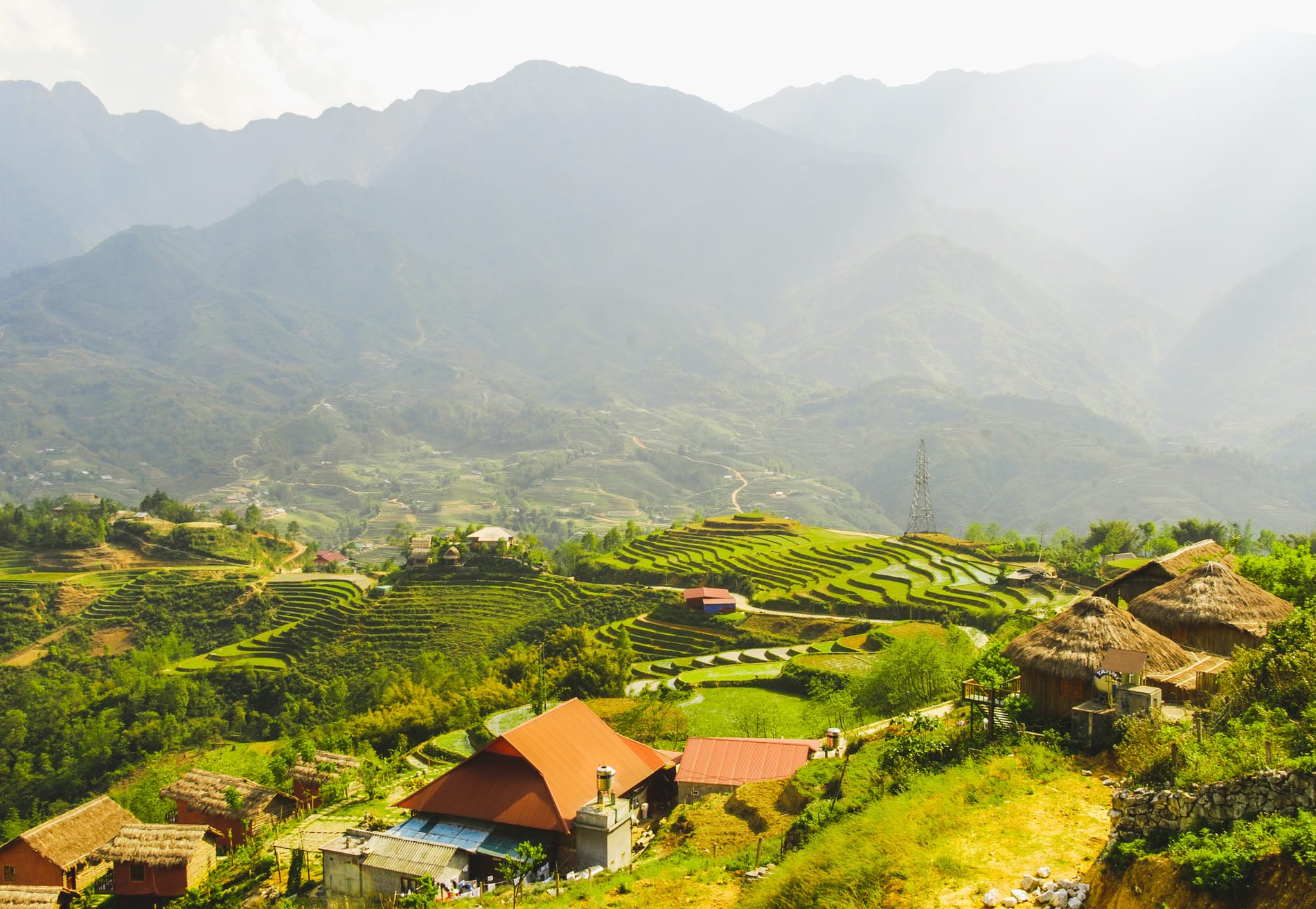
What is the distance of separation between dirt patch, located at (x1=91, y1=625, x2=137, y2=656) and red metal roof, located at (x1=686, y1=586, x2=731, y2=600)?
44.2 meters

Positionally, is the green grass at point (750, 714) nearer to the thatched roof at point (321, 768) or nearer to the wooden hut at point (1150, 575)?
the wooden hut at point (1150, 575)

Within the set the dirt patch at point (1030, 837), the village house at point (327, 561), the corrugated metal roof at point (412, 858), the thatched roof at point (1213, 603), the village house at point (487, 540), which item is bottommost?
the village house at point (327, 561)

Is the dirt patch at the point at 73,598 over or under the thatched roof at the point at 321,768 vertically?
under

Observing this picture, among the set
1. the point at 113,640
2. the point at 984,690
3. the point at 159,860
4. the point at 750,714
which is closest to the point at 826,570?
the point at 750,714

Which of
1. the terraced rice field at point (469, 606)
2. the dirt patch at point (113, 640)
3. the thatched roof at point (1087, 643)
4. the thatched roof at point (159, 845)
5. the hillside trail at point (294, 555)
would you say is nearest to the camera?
the thatched roof at point (1087, 643)

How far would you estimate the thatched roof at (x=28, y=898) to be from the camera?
2415cm

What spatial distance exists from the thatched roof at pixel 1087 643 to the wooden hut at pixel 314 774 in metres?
20.6

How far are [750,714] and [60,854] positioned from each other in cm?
2438

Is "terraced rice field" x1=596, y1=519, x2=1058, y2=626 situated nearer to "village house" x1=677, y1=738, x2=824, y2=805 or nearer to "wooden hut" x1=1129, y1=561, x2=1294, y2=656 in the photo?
"wooden hut" x1=1129, y1=561, x2=1294, y2=656

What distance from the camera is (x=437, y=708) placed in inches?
1478

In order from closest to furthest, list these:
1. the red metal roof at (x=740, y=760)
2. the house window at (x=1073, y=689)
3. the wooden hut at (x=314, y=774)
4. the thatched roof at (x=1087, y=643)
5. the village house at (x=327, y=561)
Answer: the house window at (x=1073, y=689), the thatched roof at (x=1087, y=643), the red metal roof at (x=740, y=760), the wooden hut at (x=314, y=774), the village house at (x=327, y=561)

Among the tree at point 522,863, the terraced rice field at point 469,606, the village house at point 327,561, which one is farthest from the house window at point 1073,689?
the village house at point 327,561

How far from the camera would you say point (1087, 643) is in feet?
59.0

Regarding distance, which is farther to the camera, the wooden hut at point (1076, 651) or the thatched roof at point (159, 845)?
the thatched roof at point (159, 845)
